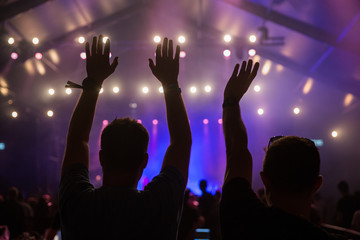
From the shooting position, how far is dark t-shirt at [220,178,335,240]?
1.23m

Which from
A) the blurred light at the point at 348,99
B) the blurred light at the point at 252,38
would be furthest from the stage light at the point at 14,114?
the blurred light at the point at 348,99

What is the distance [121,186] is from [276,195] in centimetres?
61

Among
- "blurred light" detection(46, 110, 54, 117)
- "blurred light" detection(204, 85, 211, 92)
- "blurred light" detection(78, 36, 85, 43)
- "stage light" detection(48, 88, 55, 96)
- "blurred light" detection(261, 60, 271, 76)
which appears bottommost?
"blurred light" detection(46, 110, 54, 117)

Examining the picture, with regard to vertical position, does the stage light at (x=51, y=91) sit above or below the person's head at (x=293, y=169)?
→ above

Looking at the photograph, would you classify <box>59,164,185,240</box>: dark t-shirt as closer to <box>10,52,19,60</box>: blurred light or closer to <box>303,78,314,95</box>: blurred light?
<box>10,52,19,60</box>: blurred light

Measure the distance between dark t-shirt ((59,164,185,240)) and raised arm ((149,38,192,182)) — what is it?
10 centimetres

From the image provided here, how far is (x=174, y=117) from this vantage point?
1653mm

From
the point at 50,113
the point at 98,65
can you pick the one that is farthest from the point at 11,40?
the point at 98,65

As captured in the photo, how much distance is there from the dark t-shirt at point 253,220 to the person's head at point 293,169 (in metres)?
0.10

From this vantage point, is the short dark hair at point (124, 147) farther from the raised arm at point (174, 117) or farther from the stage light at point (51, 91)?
the stage light at point (51, 91)

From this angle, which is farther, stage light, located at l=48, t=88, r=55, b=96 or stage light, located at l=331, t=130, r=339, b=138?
stage light, located at l=331, t=130, r=339, b=138

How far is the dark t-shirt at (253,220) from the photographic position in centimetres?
123

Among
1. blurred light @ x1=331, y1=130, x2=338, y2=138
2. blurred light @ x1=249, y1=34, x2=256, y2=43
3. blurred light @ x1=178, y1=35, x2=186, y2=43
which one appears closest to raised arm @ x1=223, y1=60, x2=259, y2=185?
blurred light @ x1=249, y1=34, x2=256, y2=43

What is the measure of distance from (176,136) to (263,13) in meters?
8.95
